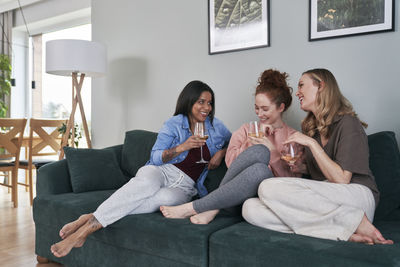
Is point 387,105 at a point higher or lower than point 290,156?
higher

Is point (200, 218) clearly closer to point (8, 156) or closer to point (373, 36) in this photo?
point (373, 36)

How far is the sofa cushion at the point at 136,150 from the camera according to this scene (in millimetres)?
2877

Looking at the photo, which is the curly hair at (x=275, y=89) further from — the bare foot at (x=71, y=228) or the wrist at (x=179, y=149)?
the bare foot at (x=71, y=228)

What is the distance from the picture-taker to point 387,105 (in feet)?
7.84

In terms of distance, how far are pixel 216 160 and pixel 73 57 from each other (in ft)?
5.47

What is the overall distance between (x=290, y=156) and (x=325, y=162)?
16cm

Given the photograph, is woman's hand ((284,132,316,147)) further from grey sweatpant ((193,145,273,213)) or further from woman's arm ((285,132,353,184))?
grey sweatpant ((193,145,273,213))

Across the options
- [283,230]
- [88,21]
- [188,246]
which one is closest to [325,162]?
[283,230]

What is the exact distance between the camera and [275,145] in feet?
7.45

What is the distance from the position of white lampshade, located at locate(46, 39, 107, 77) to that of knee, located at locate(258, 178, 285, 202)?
2141 mm

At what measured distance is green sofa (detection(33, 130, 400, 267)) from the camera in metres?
1.47

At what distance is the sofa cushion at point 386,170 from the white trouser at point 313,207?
0.29 meters

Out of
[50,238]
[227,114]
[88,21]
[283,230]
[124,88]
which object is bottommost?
[50,238]

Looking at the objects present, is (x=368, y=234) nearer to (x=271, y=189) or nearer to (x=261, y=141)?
(x=271, y=189)
